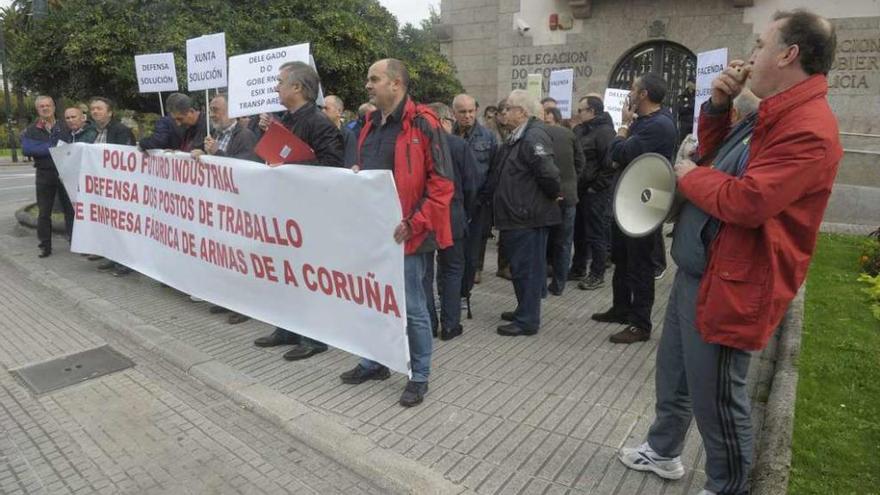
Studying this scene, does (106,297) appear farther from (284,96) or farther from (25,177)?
(25,177)

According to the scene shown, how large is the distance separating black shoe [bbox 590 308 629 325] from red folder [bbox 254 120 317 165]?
2.85 meters

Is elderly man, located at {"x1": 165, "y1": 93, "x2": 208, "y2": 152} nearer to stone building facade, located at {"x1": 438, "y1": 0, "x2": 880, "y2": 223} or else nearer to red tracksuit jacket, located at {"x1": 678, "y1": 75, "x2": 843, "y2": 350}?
red tracksuit jacket, located at {"x1": 678, "y1": 75, "x2": 843, "y2": 350}

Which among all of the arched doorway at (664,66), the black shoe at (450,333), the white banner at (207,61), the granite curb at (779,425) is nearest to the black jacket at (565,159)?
the black shoe at (450,333)

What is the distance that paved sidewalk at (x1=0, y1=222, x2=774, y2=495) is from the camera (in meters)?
3.01

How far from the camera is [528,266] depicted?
4898 millimetres

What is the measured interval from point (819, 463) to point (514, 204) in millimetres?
2645

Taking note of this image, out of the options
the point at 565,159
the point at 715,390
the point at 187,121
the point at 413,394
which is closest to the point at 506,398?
the point at 413,394

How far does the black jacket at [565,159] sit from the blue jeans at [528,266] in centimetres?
84

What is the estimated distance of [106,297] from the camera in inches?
237

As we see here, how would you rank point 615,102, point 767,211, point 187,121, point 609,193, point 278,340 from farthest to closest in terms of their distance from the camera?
1. point 615,102
2. point 609,193
3. point 187,121
4. point 278,340
5. point 767,211

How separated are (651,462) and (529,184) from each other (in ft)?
8.13

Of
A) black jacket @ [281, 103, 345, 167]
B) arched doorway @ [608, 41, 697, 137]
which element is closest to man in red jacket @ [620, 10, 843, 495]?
black jacket @ [281, 103, 345, 167]

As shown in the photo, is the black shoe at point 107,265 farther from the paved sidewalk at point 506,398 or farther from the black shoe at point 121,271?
the paved sidewalk at point 506,398

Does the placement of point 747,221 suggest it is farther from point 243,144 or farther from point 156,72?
point 156,72
